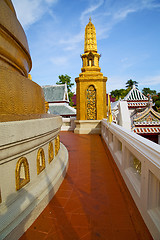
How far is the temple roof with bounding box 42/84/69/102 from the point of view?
23.0 metres

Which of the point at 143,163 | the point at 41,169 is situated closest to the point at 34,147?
the point at 41,169

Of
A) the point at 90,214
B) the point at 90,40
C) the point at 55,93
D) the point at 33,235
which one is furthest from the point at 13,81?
the point at 55,93

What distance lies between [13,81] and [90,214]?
6.78 ft

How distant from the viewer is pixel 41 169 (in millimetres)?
2381

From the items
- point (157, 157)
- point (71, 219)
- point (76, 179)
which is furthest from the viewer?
point (76, 179)

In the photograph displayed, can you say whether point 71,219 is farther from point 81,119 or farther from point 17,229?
point 81,119

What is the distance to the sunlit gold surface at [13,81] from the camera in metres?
2.06

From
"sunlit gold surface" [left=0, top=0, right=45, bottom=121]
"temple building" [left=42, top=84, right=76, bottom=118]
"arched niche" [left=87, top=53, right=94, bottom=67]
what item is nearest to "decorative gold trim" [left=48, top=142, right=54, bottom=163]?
"sunlit gold surface" [left=0, top=0, right=45, bottom=121]

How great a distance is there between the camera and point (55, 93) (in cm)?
2339

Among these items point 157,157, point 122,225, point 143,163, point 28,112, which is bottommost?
point 122,225

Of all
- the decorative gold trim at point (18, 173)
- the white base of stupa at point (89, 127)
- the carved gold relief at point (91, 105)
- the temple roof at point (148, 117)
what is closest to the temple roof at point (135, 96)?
the temple roof at point (148, 117)

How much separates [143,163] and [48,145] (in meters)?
1.48

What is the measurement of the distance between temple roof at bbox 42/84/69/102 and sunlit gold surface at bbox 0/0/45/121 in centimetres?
1993

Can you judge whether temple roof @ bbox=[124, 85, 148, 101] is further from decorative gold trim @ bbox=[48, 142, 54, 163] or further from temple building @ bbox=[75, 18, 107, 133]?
decorative gold trim @ bbox=[48, 142, 54, 163]
